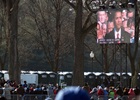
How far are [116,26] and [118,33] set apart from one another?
16.0 inches

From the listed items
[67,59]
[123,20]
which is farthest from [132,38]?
[67,59]

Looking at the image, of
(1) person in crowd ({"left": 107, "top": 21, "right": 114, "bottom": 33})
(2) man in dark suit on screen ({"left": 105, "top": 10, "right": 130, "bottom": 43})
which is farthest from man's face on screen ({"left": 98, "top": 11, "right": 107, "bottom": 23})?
(2) man in dark suit on screen ({"left": 105, "top": 10, "right": 130, "bottom": 43})

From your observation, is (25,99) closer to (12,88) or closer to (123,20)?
(12,88)

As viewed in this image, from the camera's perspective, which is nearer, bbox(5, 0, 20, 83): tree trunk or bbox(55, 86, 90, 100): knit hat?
bbox(55, 86, 90, 100): knit hat

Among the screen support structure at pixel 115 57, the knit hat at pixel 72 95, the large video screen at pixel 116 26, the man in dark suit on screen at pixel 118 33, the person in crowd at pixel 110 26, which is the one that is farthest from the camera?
the screen support structure at pixel 115 57

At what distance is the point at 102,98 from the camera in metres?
25.7

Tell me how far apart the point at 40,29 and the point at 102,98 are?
3159cm

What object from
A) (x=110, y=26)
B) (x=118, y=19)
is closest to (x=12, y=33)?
(x=110, y=26)

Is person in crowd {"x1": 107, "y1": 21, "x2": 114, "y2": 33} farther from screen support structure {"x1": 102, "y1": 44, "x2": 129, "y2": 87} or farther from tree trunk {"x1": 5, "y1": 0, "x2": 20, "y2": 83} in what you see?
tree trunk {"x1": 5, "y1": 0, "x2": 20, "y2": 83}

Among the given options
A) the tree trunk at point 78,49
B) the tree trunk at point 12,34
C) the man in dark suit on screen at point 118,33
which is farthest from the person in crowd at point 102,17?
the tree trunk at point 12,34

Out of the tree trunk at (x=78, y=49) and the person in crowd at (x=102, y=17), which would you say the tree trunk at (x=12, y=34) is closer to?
the tree trunk at (x=78, y=49)

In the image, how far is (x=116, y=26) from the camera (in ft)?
90.0

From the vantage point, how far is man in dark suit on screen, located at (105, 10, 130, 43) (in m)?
27.2

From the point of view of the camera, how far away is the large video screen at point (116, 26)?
2703 cm
